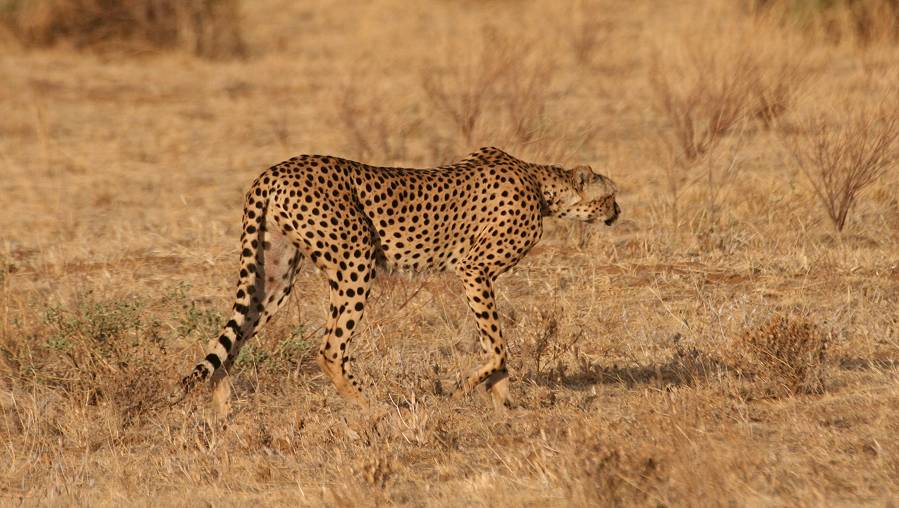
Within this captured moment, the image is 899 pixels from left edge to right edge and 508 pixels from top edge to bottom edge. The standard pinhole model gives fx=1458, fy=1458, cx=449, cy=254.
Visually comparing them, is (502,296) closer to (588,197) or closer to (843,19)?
(588,197)

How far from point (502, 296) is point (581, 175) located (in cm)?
145

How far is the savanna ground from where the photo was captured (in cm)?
515

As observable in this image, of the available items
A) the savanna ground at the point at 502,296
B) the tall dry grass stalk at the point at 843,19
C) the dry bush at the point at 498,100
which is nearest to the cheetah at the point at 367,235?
the savanna ground at the point at 502,296

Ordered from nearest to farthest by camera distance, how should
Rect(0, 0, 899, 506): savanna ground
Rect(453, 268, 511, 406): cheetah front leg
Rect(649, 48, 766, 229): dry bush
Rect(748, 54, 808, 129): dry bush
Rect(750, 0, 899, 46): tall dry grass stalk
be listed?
Rect(0, 0, 899, 506): savanna ground → Rect(453, 268, 511, 406): cheetah front leg → Rect(649, 48, 766, 229): dry bush → Rect(748, 54, 808, 129): dry bush → Rect(750, 0, 899, 46): tall dry grass stalk

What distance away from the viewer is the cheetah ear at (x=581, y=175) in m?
6.55

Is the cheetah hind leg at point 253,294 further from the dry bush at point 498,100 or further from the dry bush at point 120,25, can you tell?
the dry bush at point 120,25

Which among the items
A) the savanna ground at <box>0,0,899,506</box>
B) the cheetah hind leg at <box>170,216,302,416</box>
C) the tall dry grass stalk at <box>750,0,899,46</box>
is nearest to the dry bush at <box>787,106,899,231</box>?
the savanna ground at <box>0,0,899,506</box>

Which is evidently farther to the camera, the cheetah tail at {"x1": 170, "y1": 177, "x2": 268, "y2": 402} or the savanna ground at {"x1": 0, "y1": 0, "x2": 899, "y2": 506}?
the cheetah tail at {"x1": 170, "y1": 177, "x2": 268, "y2": 402}

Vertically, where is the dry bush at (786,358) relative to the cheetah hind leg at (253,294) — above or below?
below

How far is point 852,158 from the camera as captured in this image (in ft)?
28.9

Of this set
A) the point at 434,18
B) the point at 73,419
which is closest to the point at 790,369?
the point at 73,419

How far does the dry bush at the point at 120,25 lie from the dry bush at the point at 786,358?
37.2ft

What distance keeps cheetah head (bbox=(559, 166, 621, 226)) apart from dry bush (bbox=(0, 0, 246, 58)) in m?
10.4

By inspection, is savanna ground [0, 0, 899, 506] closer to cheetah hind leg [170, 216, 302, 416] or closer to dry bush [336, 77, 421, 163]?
dry bush [336, 77, 421, 163]
